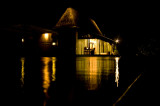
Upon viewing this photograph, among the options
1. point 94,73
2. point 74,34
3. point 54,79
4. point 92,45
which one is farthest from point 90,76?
point 92,45

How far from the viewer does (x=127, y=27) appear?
2425 cm

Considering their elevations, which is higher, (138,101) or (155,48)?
(155,48)

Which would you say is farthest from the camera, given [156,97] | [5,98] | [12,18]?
[12,18]

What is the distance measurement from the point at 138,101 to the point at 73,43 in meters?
17.2

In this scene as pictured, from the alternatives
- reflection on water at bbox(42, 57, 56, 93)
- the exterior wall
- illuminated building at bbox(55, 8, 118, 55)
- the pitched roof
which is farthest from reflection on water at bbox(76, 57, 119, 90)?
the exterior wall

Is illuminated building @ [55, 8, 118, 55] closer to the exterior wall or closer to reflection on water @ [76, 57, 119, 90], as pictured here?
the exterior wall

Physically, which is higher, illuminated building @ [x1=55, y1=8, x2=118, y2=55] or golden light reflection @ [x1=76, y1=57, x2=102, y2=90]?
illuminated building @ [x1=55, y1=8, x2=118, y2=55]

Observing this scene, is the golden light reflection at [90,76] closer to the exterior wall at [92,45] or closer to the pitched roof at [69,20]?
the pitched roof at [69,20]

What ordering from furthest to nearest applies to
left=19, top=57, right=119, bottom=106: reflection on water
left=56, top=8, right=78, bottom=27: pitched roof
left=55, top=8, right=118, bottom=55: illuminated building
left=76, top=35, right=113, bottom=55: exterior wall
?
left=76, top=35, right=113, bottom=55: exterior wall, left=56, top=8, right=78, bottom=27: pitched roof, left=55, top=8, right=118, bottom=55: illuminated building, left=19, top=57, right=119, bottom=106: reflection on water

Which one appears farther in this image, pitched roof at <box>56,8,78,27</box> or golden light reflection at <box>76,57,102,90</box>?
pitched roof at <box>56,8,78,27</box>

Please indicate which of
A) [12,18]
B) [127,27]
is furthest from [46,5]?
[127,27]

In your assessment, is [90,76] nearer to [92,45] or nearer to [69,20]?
[69,20]

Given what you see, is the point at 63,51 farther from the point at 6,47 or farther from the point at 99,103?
the point at 99,103

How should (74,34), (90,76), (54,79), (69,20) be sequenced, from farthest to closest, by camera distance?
(69,20), (74,34), (90,76), (54,79)
